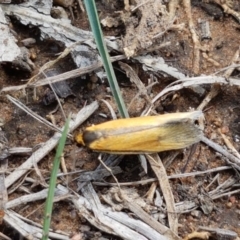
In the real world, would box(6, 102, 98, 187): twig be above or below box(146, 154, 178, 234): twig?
above

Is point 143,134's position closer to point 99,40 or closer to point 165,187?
point 165,187

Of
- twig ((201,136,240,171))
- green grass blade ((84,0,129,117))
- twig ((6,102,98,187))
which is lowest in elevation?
twig ((201,136,240,171))

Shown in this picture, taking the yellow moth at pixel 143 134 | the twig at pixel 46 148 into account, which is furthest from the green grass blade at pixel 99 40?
the twig at pixel 46 148

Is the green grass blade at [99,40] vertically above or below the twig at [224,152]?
above

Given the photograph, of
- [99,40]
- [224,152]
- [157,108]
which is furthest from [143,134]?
[99,40]

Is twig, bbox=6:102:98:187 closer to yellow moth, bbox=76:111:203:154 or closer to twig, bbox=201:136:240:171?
yellow moth, bbox=76:111:203:154

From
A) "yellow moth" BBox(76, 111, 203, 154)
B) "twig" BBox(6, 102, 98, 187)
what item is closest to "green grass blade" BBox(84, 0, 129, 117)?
"yellow moth" BBox(76, 111, 203, 154)

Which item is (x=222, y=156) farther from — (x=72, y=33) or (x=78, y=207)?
(x=72, y=33)

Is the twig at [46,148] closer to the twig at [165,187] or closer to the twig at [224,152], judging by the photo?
the twig at [165,187]

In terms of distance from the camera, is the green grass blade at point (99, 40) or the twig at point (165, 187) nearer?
the green grass blade at point (99, 40)
